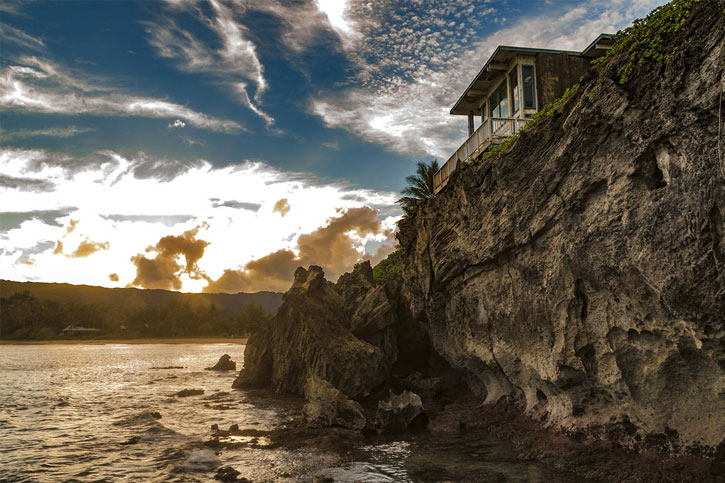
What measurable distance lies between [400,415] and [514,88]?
1769 centimetres

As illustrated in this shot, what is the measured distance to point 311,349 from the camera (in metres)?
24.9

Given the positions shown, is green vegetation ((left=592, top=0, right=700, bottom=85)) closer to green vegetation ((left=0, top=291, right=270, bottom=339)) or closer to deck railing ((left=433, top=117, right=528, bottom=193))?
deck railing ((left=433, top=117, right=528, bottom=193))

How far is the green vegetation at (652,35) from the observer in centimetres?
992

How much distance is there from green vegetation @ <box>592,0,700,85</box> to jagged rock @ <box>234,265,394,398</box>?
18.0 meters

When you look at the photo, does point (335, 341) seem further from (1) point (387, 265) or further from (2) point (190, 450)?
(1) point (387, 265)

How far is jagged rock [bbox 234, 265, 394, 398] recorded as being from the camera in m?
23.3

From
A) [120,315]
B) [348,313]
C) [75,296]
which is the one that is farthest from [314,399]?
[75,296]

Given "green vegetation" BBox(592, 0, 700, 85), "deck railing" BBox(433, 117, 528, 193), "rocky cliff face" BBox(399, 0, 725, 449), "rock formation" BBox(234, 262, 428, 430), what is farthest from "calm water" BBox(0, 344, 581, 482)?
"deck railing" BBox(433, 117, 528, 193)

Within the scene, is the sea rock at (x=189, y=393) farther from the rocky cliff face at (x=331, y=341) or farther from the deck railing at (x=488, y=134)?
the deck railing at (x=488, y=134)

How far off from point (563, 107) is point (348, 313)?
21.3 metres

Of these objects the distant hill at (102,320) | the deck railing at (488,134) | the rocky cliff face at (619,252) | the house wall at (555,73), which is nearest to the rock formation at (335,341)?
the rocky cliff face at (619,252)

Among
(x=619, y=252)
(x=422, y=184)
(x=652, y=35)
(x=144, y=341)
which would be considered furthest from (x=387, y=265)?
(x=144, y=341)

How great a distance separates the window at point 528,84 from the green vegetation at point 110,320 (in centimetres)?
8926

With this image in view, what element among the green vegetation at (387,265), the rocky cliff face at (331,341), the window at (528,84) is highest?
the window at (528,84)
